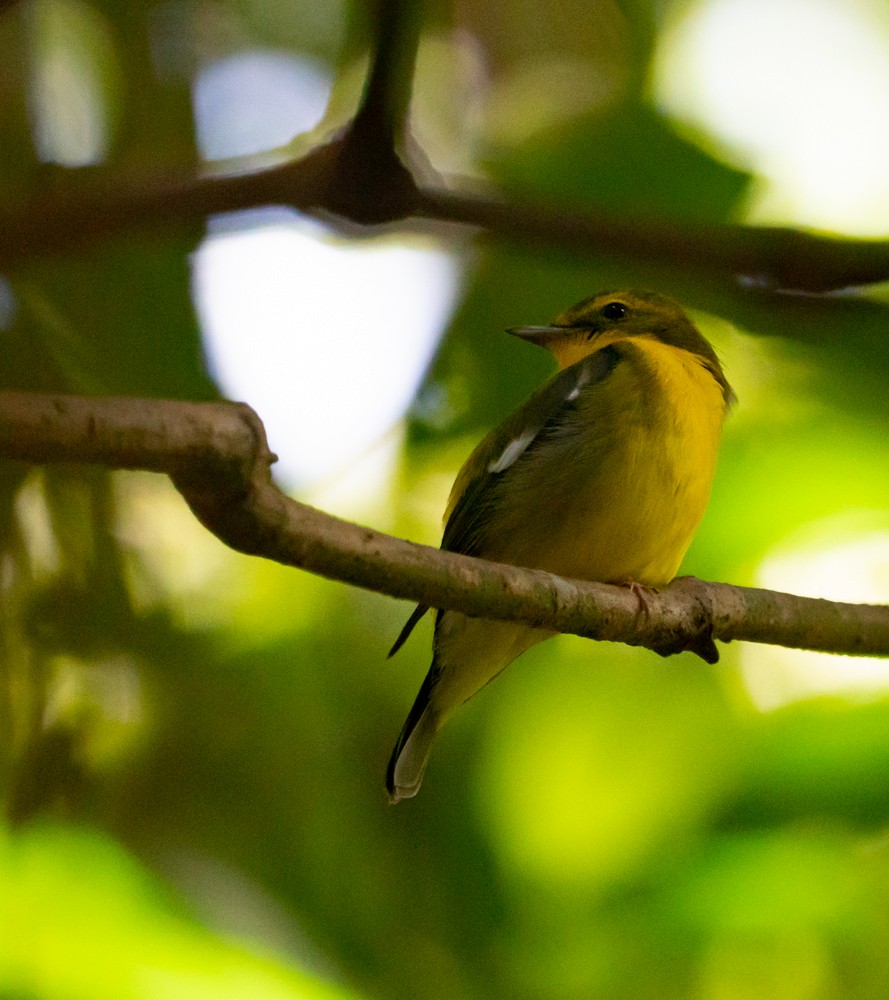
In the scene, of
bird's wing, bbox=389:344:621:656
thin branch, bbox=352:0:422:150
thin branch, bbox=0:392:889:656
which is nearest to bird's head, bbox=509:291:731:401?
bird's wing, bbox=389:344:621:656

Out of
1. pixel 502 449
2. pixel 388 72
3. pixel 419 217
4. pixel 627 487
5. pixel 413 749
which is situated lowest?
pixel 413 749

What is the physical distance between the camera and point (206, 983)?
312 centimetres

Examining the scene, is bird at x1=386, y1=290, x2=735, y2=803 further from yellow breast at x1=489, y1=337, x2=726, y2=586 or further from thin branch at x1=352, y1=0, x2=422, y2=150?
thin branch at x1=352, y1=0, x2=422, y2=150

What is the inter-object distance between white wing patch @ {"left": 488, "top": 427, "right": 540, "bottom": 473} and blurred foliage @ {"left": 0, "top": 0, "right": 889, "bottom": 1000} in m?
0.12

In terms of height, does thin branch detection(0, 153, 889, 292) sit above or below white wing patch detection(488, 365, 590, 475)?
above

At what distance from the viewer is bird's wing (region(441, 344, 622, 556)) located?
4.10m

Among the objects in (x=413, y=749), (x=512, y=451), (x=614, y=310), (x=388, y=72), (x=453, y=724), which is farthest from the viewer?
(x=614, y=310)

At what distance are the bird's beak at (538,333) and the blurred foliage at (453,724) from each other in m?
0.06

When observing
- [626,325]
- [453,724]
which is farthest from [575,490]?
[626,325]

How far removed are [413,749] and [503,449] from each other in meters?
1.06

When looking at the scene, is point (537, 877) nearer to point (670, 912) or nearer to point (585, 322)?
point (670, 912)

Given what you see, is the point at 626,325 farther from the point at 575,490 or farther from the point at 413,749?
the point at 413,749

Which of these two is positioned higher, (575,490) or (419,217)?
(419,217)

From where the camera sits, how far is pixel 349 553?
2141mm
